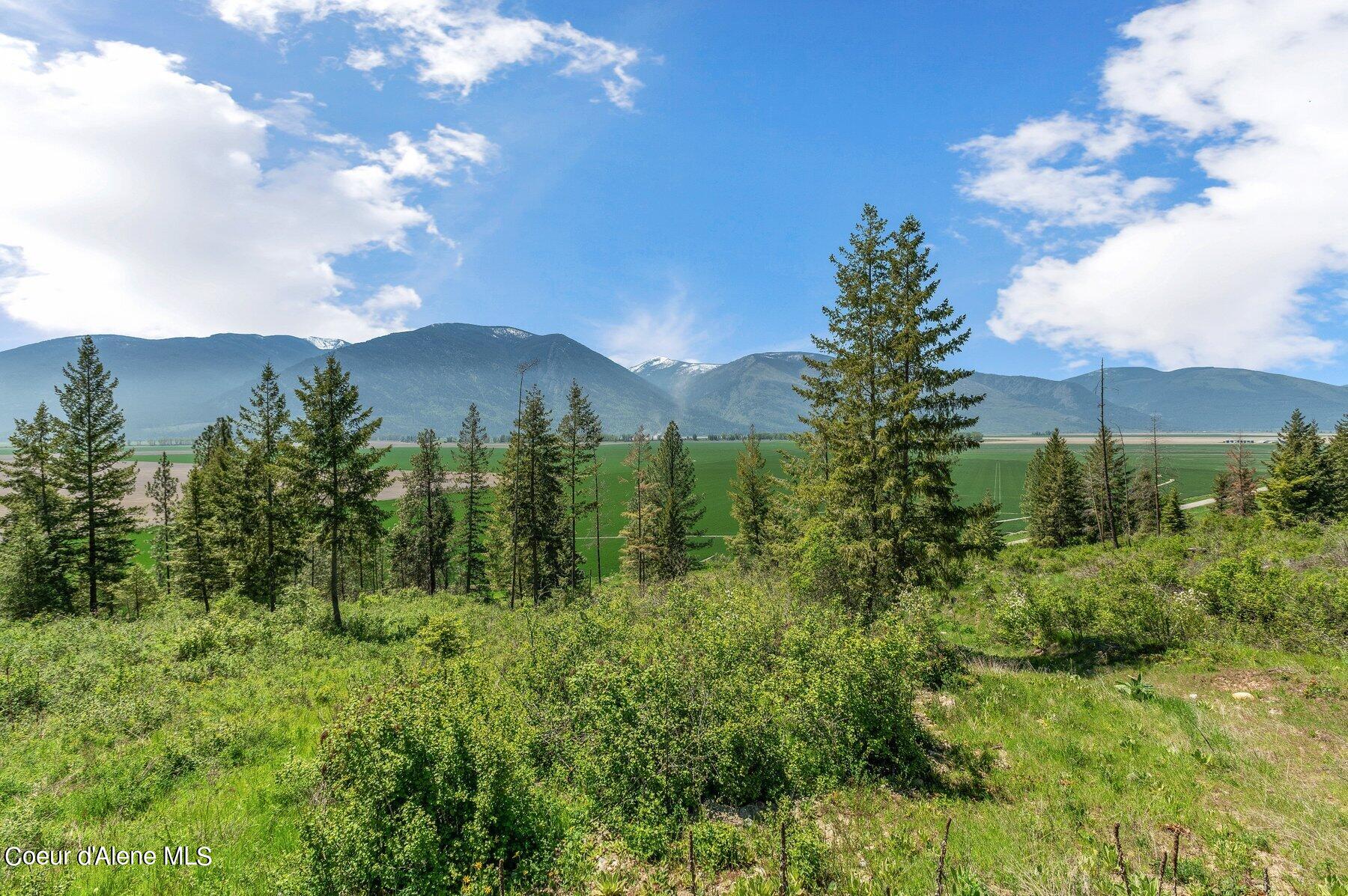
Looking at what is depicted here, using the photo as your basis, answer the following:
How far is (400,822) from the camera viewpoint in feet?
19.1

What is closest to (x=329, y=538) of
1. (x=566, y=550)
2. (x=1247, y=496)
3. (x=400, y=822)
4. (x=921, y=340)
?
(x=566, y=550)

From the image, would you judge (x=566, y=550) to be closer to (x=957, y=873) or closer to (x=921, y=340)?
(x=921, y=340)

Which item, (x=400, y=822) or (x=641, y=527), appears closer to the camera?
(x=400, y=822)

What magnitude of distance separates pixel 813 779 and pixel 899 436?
37.3ft

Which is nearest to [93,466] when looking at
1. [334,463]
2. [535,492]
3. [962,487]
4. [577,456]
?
[334,463]

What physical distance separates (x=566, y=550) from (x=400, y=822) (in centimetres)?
3003

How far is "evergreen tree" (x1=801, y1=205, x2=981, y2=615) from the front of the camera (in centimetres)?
1612

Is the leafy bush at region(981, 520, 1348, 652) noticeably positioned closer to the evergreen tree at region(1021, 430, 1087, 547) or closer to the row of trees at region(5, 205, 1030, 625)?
the row of trees at region(5, 205, 1030, 625)

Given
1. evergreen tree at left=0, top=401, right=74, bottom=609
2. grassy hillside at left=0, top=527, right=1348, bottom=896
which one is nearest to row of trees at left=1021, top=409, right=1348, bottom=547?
grassy hillside at left=0, top=527, right=1348, bottom=896

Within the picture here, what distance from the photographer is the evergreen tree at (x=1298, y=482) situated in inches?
1484

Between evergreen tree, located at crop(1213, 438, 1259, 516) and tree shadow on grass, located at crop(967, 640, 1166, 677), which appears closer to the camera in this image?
tree shadow on grass, located at crop(967, 640, 1166, 677)

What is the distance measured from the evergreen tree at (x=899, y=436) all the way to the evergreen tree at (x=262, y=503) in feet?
99.0

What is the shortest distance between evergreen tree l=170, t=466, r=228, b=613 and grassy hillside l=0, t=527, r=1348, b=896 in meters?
19.3

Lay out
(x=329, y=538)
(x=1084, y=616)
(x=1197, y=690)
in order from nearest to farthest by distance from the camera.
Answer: (x=1197, y=690) < (x=1084, y=616) < (x=329, y=538)
